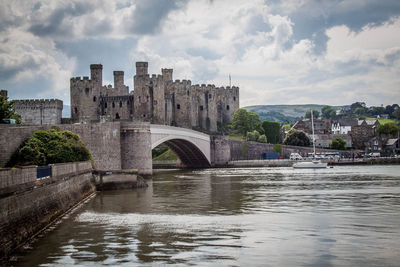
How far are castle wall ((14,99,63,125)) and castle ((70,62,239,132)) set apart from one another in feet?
10.8

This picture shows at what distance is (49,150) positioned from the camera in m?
27.5

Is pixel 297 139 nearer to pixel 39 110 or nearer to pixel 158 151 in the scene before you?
pixel 158 151

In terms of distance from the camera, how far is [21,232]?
10.9 m

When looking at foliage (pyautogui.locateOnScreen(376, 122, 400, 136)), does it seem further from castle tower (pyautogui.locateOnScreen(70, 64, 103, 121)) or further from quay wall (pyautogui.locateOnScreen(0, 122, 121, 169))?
quay wall (pyautogui.locateOnScreen(0, 122, 121, 169))

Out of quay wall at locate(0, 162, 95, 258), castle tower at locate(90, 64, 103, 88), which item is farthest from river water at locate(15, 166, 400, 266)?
castle tower at locate(90, 64, 103, 88)

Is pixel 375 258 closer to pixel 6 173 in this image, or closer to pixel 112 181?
pixel 6 173

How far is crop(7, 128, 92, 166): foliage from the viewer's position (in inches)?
1038

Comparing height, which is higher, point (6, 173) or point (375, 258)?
point (6, 173)

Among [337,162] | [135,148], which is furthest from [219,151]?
[135,148]

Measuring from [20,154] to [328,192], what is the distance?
15114mm

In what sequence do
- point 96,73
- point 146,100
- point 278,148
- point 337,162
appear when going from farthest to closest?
point 278,148 < point 146,100 < point 96,73 < point 337,162

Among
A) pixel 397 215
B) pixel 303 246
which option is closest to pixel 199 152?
pixel 397 215

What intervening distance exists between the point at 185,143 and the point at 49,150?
2787 centimetres

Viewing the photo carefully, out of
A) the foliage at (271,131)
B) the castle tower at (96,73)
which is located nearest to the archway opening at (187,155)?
the castle tower at (96,73)
